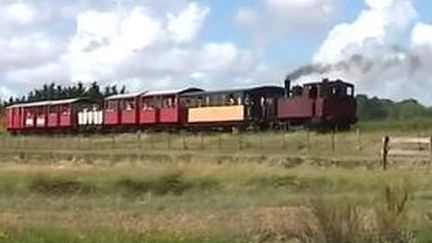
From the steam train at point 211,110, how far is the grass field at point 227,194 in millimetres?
4231

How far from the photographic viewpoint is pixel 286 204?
26.2 meters

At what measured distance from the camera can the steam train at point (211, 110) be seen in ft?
200

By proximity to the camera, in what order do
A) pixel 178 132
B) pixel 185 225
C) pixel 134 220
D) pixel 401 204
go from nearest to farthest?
pixel 401 204, pixel 185 225, pixel 134 220, pixel 178 132

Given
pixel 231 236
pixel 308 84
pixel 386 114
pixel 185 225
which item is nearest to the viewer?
pixel 231 236

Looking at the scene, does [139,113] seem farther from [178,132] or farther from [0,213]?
[0,213]

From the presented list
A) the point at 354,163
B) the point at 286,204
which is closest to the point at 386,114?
the point at 354,163

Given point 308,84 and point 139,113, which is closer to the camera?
point 308,84

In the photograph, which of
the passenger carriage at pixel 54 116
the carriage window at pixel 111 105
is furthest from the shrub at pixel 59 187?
the passenger carriage at pixel 54 116

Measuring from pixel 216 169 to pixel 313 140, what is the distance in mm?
16969

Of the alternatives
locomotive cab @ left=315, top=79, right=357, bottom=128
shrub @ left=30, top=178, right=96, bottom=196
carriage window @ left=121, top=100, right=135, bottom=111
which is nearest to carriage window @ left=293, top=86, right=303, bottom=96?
locomotive cab @ left=315, top=79, right=357, bottom=128

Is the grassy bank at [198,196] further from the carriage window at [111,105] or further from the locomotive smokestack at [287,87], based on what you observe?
the carriage window at [111,105]

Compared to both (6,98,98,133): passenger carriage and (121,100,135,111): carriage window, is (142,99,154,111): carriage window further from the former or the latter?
(6,98,98,133): passenger carriage

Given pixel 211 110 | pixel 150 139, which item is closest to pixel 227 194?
pixel 150 139

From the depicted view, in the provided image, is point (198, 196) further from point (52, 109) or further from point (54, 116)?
point (52, 109)
